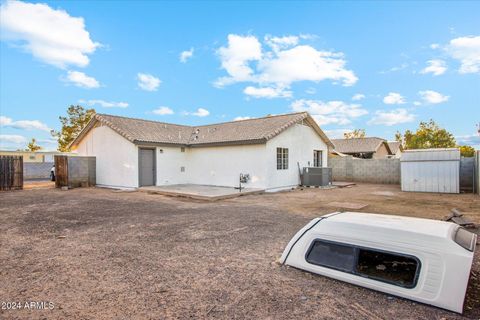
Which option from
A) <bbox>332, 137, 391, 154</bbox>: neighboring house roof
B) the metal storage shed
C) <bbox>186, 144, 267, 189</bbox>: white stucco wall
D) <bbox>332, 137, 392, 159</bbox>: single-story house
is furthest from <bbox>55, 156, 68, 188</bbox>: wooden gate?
<bbox>332, 137, 391, 154</bbox>: neighboring house roof

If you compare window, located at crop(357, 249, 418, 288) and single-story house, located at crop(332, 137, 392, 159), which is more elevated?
single-story house, located at crop(332, 137, 392, 159)

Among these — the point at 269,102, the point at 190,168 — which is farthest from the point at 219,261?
the point at 269,102

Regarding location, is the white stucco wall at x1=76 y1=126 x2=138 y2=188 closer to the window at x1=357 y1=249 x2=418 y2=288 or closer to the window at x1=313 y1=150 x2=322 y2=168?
the window at x1=313 y1=150 x2=322 y2=168

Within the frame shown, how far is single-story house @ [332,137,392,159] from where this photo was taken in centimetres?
2962

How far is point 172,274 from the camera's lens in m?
3.60

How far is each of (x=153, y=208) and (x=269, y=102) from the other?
53.3ft

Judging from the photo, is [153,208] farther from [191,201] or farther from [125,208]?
[191,201]

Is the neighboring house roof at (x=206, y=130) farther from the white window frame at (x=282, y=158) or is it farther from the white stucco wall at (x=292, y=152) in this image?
the white window frame at (x=282, y=158)

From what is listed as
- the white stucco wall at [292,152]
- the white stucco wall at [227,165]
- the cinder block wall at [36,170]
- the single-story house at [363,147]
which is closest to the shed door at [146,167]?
the white stucco wall at [227,165]

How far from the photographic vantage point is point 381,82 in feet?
55.5

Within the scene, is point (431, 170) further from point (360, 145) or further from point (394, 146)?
point (394, 146)

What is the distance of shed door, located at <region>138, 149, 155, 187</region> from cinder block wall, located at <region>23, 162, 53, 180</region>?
54.0ft

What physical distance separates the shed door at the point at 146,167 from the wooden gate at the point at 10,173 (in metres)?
7.39

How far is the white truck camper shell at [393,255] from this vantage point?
2605mm
